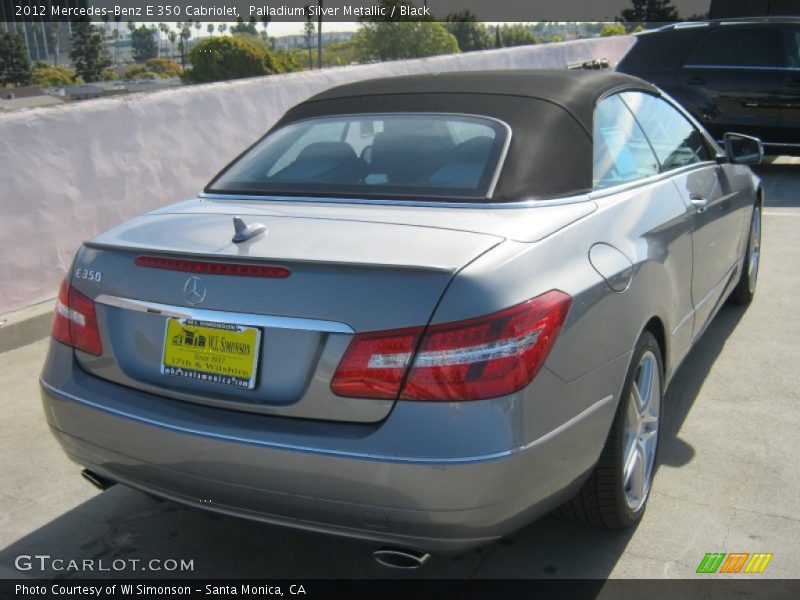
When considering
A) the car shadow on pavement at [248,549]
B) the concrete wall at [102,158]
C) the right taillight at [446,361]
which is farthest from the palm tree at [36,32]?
the right taillight at [446,361]

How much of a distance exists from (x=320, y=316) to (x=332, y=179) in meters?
1.07

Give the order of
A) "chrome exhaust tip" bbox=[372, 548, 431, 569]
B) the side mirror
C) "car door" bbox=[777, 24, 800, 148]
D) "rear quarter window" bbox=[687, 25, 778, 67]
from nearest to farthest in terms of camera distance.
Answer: "chrome exhaust tip" bbox=[372, 548, 431, 569]
the side mirror
"car door" bbox=[777, 24, 800, 148]
"rear quarter window" bbox=[687, 25, 778, 67]

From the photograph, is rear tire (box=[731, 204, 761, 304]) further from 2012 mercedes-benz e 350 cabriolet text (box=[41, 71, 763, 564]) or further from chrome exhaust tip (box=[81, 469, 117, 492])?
chrome exhaust tip (box=[81, 469, 117, 492])

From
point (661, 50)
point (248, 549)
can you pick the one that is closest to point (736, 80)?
point (661, 50)

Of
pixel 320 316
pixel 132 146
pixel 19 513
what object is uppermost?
pixel 320 316

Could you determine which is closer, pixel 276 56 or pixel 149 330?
pixel 149 330

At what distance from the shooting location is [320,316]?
8.13 ft

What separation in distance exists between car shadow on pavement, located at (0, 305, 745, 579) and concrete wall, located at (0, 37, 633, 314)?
9.08 ft

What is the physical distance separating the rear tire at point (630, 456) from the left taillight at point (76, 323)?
1.63 m

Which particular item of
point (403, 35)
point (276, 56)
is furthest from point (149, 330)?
point (403, 35)

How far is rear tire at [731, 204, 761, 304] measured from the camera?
18.2ft

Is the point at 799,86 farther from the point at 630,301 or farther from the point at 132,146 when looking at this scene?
the point at 630,301

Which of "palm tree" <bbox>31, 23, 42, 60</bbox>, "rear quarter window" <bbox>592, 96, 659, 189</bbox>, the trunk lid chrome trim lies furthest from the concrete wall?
"rear quarter window" <bbox>592, 96, 659, 189</bbox>

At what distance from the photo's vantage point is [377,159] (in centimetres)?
348
